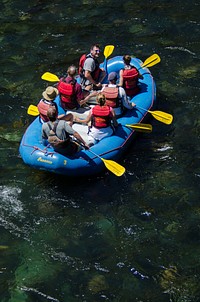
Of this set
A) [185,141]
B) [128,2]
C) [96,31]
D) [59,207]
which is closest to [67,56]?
[96,31]

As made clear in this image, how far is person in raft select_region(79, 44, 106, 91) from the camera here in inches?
377

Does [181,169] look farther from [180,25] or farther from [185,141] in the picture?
[180,25]

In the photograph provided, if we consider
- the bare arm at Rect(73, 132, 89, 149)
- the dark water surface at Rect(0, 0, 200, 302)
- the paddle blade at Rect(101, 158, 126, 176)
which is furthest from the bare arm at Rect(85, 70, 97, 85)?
the paddle blade at Rect(101, 158, 126, 176)

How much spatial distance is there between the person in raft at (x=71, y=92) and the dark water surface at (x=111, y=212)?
1.19 meters

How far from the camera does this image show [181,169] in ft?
29.2

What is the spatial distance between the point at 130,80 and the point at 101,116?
4.49 ft

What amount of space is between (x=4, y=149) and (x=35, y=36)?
4371mm

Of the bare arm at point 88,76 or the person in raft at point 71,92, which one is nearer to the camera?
the person in raft at point 71,92

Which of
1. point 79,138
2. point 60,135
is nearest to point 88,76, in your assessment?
point 79,138

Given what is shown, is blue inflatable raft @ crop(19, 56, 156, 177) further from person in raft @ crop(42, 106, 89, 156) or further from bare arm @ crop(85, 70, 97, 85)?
bare arm @ crop(85, 70, 97, 85)

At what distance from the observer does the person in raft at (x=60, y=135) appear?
805 cm

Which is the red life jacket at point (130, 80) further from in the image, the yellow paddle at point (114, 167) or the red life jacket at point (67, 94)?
the yellow paddle at point (114, 167)

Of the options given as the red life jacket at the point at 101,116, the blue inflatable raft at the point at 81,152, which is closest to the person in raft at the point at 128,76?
the blue inflatable raft at the point at 81,152

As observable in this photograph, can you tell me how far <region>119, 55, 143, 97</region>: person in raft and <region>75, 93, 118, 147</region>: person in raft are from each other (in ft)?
3.43
